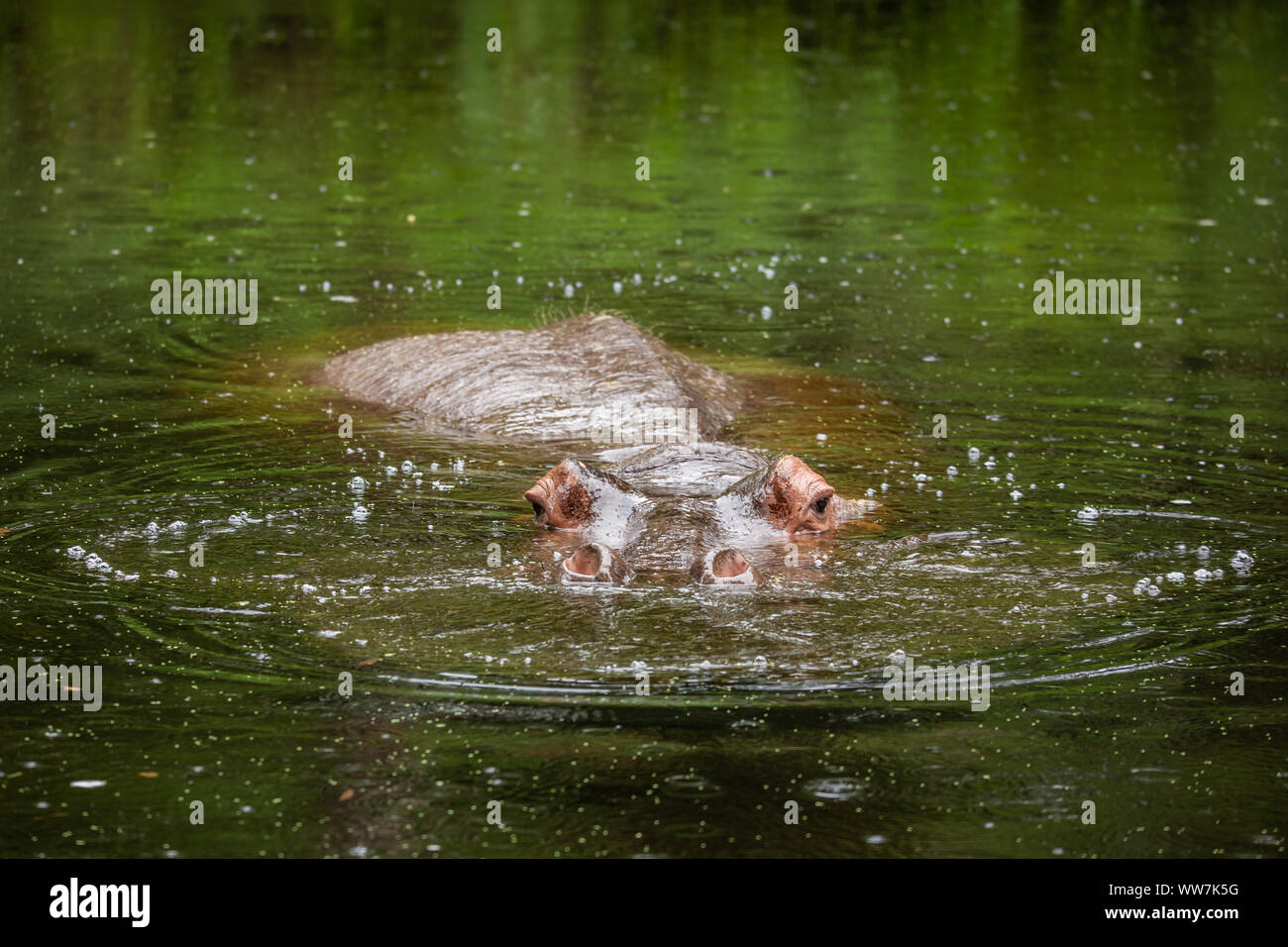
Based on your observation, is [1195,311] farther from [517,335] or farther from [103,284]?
[103,284]

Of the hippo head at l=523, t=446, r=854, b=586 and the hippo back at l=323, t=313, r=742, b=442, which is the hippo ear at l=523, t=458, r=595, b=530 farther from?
the hippo back at l=323, t=313, r=742, b=442

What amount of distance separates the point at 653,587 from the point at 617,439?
11.8 ft

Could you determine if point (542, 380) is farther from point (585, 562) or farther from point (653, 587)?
point (653, 587)

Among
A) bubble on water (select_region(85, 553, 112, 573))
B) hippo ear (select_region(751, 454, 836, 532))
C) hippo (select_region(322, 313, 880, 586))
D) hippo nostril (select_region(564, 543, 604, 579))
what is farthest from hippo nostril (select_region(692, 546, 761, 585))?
bubble on water (select_region(85, 553, 112, 573))

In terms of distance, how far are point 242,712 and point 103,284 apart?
10907 mm

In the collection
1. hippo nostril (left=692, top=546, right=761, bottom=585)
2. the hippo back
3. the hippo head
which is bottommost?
hippo nostril (left=692, top=546, right=761, bottom=585)

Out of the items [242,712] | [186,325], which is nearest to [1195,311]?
[186,325]

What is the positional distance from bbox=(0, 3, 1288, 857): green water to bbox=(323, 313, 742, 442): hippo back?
19.7 inches

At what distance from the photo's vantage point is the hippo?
340 inches

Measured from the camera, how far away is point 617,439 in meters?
11.6

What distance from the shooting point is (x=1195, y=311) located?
1653 cm

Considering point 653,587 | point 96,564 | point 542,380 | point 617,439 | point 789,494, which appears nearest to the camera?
point 653,587

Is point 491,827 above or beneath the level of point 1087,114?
beneath

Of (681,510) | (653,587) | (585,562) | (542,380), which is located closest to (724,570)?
(653,587)
